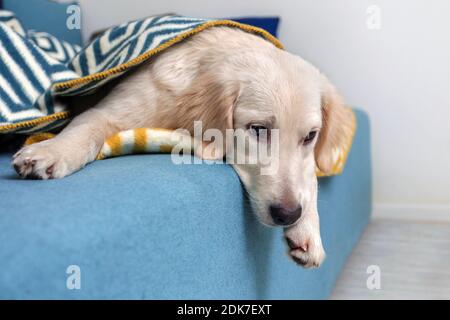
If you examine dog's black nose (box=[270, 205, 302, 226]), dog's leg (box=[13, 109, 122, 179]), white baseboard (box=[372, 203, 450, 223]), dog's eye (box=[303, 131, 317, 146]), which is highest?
dog's leg (box=[13, 109, 122, 179])

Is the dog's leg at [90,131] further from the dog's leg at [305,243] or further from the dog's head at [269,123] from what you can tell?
the dog's leg at [305,243]

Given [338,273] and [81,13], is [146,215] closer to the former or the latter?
[338,273]

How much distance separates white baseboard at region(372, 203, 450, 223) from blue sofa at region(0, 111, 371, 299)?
1.49 metres

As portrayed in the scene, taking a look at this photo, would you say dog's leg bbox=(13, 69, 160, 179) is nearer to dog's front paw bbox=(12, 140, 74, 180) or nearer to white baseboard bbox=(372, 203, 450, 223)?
dog's front paw bbox=(12, 140, 74, 180)

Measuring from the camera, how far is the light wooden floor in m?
1.74

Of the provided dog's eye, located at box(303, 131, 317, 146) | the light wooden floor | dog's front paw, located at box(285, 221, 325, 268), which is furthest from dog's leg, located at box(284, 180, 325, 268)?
the light wooden floor

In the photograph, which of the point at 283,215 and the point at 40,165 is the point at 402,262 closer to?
the point at 283,215

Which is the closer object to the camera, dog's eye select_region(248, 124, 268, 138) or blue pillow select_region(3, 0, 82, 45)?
dog's eye select_region(248, 124, 268, 138)

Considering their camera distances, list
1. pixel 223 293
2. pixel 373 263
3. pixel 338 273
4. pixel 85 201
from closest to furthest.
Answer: pixel 85 201
pixel 223 293
pixel 338 273
pixel 373 263

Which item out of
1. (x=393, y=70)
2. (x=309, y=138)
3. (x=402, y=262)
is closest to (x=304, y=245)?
(x=309, y=138)

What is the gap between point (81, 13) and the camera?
9.95ft

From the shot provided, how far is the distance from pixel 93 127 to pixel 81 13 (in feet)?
6.90

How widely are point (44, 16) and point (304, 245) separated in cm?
213

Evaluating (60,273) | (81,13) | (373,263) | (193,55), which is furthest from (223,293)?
(81,13)
